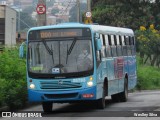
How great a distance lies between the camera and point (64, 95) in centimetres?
1842

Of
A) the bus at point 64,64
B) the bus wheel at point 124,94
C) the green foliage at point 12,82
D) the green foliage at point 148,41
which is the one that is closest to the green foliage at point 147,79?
the green foliage at point 148,41

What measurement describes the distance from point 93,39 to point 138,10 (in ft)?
106

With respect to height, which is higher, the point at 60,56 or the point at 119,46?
the point at 60,56

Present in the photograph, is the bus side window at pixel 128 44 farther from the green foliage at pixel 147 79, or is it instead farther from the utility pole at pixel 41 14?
the green foliage at pixel 147 79

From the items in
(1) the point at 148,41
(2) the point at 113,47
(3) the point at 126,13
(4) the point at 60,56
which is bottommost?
(1) the point at 148,41

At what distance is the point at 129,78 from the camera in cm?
2555

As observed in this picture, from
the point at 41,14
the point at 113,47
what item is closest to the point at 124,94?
the point at 113,47

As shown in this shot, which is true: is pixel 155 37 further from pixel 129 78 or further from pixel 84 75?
pixel 84 75

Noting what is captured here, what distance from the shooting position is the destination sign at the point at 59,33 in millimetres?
18919

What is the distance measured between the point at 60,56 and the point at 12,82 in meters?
3.17

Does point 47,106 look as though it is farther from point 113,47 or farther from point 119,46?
point 119,46

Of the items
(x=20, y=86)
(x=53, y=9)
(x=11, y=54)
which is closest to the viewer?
(x=20, y=86)

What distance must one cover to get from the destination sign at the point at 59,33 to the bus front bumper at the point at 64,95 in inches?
71.5

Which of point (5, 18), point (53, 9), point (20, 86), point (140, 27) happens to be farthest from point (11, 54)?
point (5, 18)
